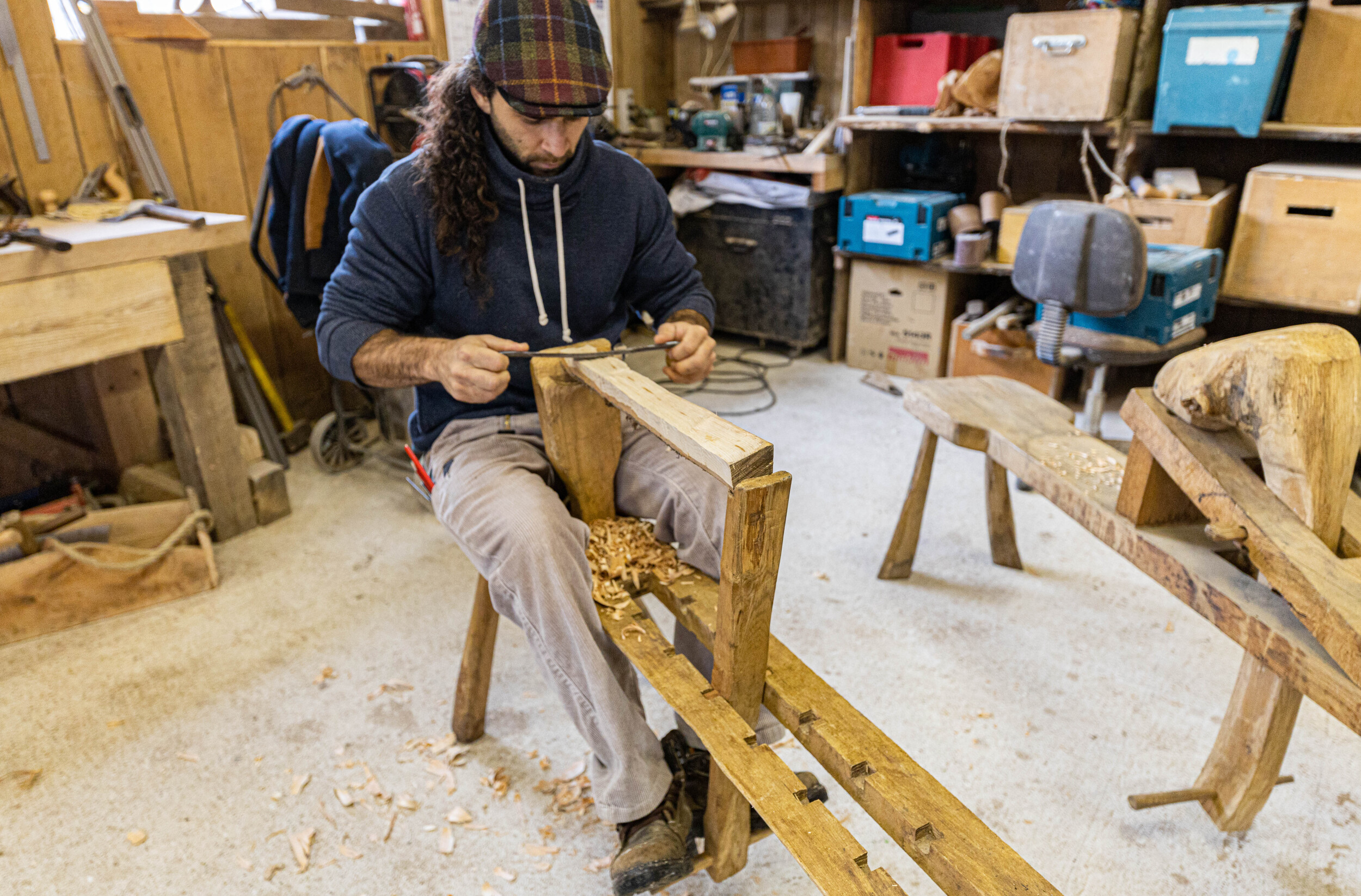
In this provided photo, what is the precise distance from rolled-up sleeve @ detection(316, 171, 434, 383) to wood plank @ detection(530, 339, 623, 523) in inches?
12.1

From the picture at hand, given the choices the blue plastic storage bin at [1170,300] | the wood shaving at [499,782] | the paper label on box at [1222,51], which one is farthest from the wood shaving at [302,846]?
the paper label on box at [1222,51]

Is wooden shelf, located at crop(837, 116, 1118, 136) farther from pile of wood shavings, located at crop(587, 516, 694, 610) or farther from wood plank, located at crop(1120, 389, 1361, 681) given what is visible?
pile of wood shavings, located at crop(587, 516, 694, 610)

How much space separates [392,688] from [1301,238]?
3.01m

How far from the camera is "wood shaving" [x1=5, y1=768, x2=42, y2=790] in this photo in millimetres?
1635

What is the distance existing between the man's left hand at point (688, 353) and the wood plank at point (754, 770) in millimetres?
455

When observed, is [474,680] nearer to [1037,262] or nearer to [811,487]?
[811,487]

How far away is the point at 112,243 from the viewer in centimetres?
204

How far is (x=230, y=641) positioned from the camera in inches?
A: 81.1

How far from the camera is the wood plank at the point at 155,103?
103 inches

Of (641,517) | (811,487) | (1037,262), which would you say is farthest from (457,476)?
(1037,262)

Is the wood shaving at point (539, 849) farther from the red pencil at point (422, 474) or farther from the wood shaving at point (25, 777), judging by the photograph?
the wood shaving at point (25, 777)

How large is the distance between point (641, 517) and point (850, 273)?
98.7 inches

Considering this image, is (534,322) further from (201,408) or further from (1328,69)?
(1328,69)

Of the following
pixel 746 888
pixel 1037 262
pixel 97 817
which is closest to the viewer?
pixel 746 888
